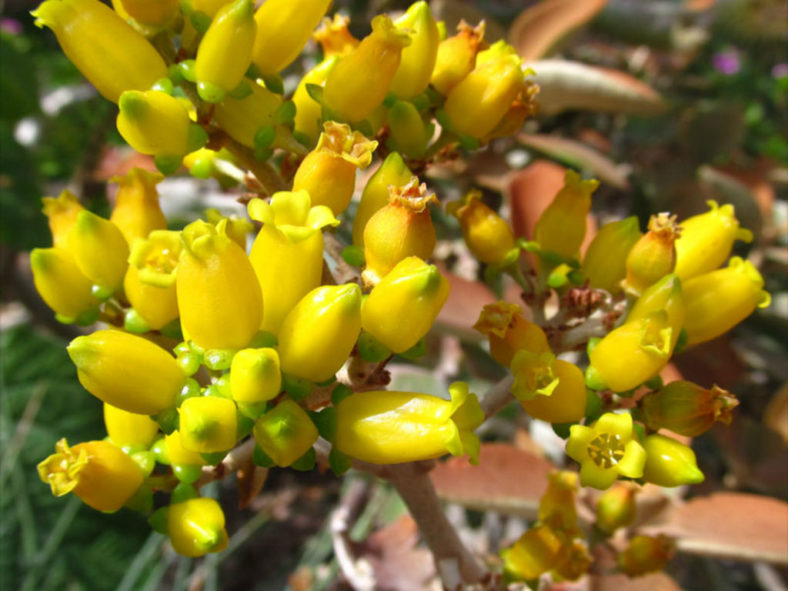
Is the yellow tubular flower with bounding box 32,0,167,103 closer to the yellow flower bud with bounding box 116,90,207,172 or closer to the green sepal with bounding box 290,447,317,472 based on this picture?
the yellow flower bud with bounding box 116,90,207,172

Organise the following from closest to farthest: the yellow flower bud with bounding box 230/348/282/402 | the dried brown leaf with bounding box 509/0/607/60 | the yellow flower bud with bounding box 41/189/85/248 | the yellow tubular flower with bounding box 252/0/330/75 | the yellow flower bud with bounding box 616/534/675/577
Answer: the yellow flower bud with bounding box 230/348/282/402 → the yellow tubular flower with bounding box 252/0/330/75 → the yellow flower bud with bounding box 41/189/85/248 → the yellow flower bud with bounding box 616/534/675/577 → the dried brown leaf with bounding box 509/0/607/60

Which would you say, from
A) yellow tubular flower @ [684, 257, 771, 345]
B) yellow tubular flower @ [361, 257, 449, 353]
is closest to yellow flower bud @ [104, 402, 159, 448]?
yellow tubular flower @ [361, 257, 449, 353]

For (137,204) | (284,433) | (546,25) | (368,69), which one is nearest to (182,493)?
(284,433)

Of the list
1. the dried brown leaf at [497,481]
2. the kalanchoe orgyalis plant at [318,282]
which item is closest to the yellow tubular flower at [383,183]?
the kalanchoe orgyalis plant at [318,282]

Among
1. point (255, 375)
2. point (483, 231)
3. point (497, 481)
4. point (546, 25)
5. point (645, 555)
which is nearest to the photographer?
point (255, 375)

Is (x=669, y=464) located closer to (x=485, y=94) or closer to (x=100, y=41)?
(x=485, y=94)

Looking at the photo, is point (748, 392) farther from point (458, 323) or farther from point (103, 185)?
point (103, 185)
